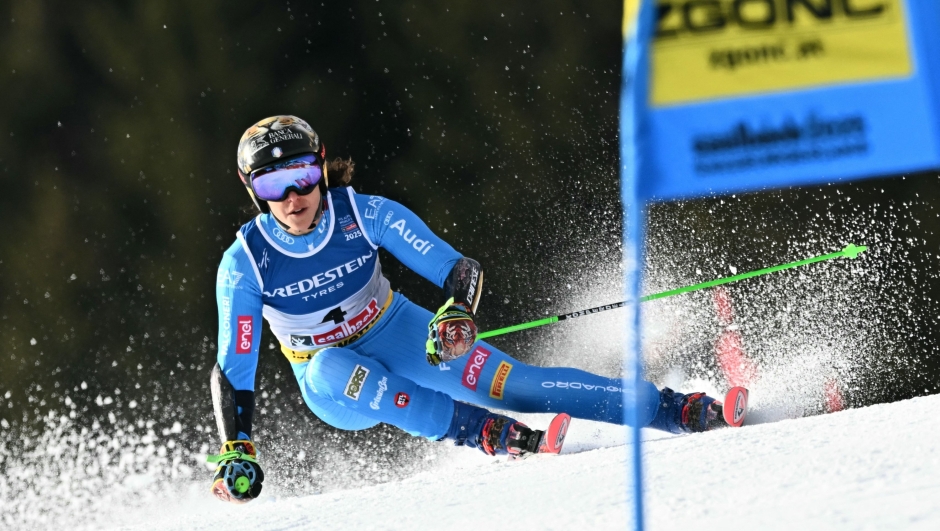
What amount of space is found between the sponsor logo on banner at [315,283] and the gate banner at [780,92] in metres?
1.87

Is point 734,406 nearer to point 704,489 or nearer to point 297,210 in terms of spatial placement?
point 704,489

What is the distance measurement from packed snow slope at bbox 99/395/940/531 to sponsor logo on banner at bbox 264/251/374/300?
26.2 inches

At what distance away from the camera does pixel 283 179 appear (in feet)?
10.2

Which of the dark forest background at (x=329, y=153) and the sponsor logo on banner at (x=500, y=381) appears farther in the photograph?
the dark forest background at (x=329, y=153)

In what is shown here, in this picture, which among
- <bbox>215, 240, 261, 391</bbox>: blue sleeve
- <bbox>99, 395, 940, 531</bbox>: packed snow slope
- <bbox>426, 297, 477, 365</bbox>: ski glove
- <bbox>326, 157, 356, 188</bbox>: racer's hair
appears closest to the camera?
<bbox>99, 395, 940, 531</bbox>: packed snow slope

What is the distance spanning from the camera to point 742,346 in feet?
16.8

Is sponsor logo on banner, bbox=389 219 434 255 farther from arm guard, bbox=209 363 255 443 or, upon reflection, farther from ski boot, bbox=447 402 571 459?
arm guard, bbox=209 363 255 443

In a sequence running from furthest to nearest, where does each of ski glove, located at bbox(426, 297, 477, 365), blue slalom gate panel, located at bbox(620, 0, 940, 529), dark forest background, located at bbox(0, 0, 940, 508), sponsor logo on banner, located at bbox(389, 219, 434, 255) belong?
dark forest background, located at bbox(0, 0, 940, 508), sponsor logo on banner, located at bbox(389, 219, 434, 255), ski glove, located at bbox(426, 297, 477, 365), blue slalom gate panel, located at bbox(620, 0, 940, 529)

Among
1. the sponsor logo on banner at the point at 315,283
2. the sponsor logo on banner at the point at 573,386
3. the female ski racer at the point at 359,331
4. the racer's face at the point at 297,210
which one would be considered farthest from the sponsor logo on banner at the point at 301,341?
the sponsor logo on banner at the point at 573,386

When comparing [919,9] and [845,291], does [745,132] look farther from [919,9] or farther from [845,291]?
[845,291]

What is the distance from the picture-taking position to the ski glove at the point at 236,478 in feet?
9.00

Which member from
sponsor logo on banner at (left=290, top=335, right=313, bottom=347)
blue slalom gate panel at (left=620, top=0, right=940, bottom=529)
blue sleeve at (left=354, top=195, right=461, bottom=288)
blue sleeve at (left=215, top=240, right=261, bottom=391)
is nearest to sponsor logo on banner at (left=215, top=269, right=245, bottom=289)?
blue sleeve at (left=215, top=240, right=261, bottom=391)

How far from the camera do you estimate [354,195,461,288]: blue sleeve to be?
316 cm

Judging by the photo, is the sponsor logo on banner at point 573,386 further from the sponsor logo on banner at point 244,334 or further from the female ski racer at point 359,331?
the sponsor logo on banner at point 244,334
